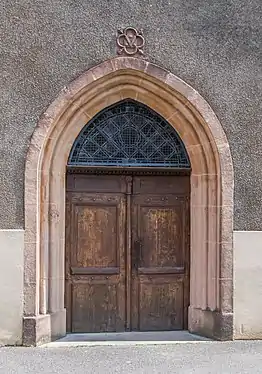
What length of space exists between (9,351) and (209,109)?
3869mm

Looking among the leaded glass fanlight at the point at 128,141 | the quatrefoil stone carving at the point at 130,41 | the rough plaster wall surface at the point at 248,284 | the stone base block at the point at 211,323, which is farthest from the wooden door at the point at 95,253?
the quatrefoil stone carving at the point at 130,41

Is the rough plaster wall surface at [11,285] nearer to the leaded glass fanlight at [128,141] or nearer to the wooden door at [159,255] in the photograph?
the leaded glass fanlight at [128,141]

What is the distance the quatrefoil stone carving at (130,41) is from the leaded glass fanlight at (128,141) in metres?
0.73

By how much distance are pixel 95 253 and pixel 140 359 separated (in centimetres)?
169

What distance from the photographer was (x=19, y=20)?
23.2ft

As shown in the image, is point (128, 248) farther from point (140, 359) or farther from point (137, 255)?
point (140, 359)

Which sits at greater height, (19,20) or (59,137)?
(19,20)

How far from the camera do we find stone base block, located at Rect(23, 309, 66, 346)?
22.8ft

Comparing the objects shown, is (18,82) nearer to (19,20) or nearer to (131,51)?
(19,20)

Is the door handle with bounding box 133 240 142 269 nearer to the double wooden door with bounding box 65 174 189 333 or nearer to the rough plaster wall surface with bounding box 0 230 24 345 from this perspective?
the double wooden door with bounding box 65 174 189 333

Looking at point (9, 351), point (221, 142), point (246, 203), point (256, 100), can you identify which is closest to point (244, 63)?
point (256, 100)

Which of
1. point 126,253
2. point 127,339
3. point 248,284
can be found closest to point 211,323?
point 248,284

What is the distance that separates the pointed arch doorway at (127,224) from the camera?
761 cm

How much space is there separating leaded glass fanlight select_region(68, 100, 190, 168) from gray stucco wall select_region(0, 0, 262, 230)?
723mm
